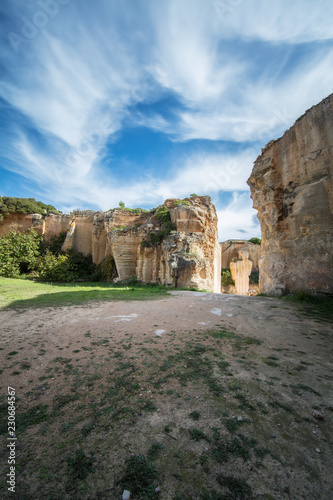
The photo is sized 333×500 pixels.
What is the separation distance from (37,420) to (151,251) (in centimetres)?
1477

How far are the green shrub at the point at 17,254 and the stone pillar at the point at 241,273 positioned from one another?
25.3m

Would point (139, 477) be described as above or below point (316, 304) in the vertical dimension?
below

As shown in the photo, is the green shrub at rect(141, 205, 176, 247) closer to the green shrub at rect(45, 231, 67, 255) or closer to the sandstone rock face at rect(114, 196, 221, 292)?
the sandstone rock face at rect(114, 196, 221, 292)

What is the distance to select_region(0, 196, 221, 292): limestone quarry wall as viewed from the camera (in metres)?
14.2

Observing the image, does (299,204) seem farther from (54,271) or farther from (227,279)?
(227,279)

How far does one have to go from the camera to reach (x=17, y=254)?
2050cm

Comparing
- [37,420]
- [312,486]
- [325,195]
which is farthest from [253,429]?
[325,195]

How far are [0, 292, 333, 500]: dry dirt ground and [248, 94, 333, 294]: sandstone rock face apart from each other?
4.54m

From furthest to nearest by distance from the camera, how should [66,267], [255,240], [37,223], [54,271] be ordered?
[255,240] < [37,223] < [66,267] < [54,271]

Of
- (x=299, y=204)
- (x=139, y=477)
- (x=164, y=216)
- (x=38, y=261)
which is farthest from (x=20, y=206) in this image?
(x=139, y=477)

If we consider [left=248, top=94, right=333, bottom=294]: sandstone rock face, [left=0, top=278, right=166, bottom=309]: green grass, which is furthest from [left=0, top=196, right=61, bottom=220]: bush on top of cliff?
[left=248, top=94, right=333, bottom=294]: sandstone rock face

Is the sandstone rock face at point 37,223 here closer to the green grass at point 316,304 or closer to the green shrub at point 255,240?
the green grass at point 316,304

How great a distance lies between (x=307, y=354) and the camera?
303 cm

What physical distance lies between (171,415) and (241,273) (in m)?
30.6
